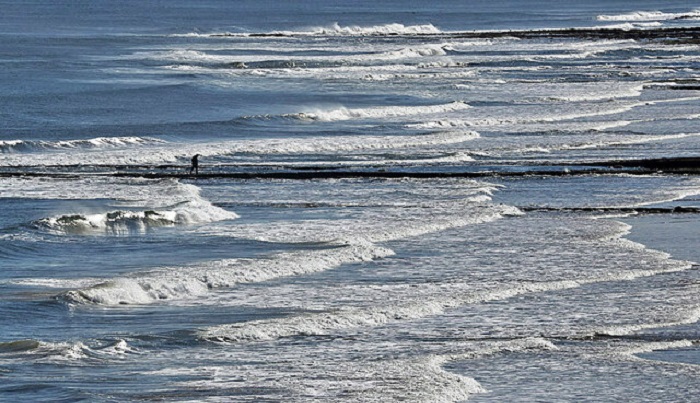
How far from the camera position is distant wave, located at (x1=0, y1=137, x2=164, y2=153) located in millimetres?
22112

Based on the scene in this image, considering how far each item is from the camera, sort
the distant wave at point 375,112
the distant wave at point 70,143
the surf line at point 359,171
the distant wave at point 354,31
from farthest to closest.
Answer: the distant wave at point 354,31
the distant wave at point 375,112
the distant wave at point 70,143
the surf line at point 359,171

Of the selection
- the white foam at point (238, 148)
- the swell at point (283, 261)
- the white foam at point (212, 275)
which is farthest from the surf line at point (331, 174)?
the white foam at point (212, 275)

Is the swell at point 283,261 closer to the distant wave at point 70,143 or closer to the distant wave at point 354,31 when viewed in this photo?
the distant wave at point 70,143

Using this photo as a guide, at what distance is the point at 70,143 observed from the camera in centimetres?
2294

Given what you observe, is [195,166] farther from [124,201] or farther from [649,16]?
[649,16]

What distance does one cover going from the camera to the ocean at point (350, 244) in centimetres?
899

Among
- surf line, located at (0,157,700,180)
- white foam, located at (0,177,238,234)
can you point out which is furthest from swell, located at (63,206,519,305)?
surf line, located at (0,157,700,180)

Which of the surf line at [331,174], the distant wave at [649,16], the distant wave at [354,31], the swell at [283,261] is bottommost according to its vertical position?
the surf line at [331,174]

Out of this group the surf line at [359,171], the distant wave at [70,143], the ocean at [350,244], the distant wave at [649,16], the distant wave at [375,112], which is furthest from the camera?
the distant wave at [649,16]

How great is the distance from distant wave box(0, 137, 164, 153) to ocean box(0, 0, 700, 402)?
8 cm

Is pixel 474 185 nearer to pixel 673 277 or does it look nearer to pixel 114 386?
pixel 673 277

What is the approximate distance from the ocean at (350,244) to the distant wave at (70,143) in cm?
8

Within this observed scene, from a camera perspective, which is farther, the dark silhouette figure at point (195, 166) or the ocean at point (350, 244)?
the dark silhouette figure at point (195, 166)

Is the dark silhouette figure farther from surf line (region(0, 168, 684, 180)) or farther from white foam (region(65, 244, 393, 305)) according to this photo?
white foam (region(65, 244, 393, 305))
